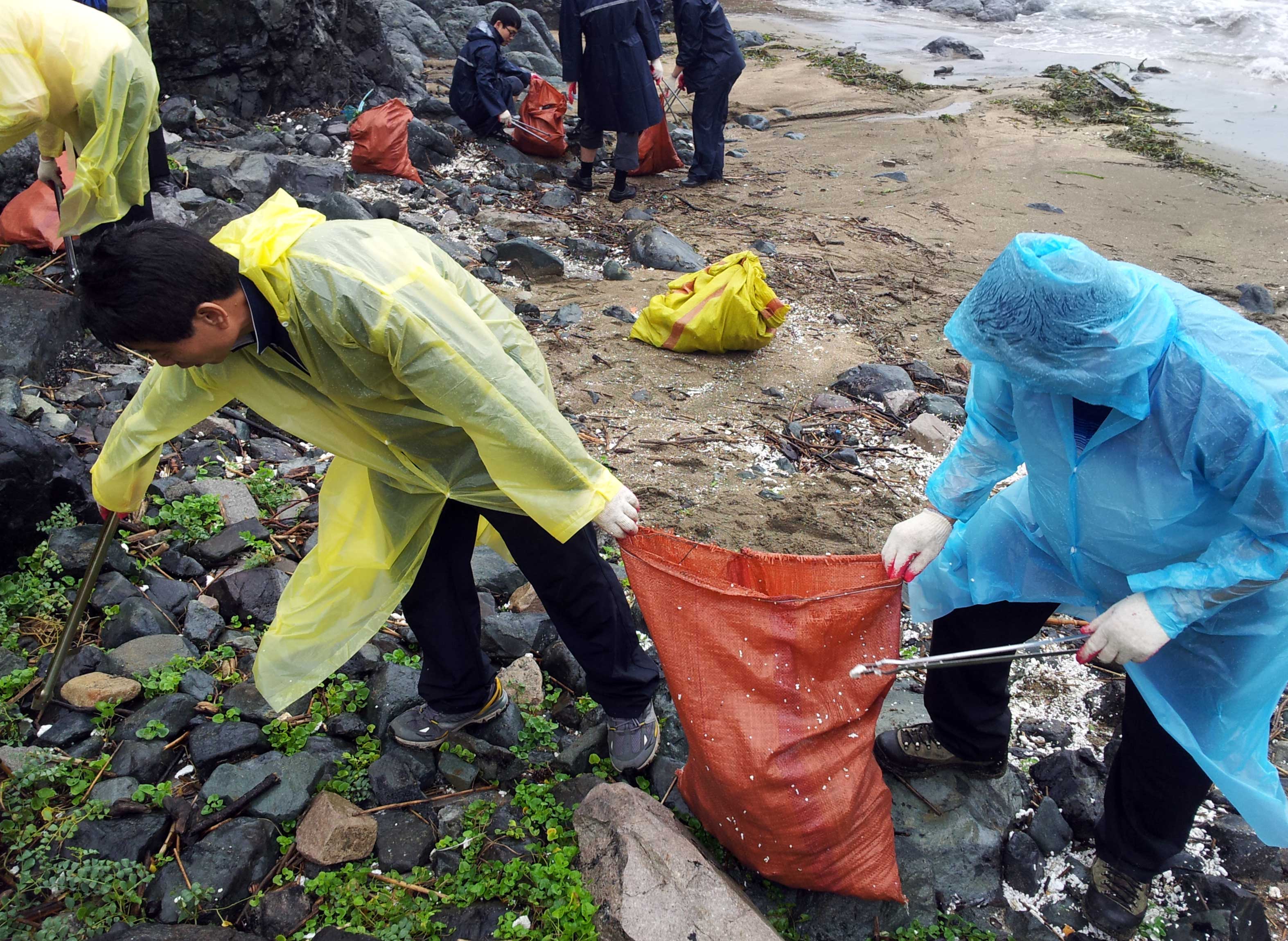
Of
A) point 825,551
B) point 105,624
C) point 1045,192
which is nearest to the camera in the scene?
point 105,624

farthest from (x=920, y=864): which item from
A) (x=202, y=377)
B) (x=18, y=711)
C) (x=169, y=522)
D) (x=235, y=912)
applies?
(x=169, y=522)

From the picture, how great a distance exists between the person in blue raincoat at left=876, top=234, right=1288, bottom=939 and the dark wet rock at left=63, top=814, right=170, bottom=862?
1.79 m

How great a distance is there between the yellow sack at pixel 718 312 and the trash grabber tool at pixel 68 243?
9.09 feet

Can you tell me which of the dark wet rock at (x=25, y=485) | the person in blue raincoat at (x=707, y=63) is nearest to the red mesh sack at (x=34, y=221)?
the dark wet rock at (x=25, y=485)

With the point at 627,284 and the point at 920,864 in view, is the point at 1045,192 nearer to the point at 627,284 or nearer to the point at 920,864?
the point at 627,284

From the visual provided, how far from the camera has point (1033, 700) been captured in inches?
107

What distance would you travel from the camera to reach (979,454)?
191 centimetres

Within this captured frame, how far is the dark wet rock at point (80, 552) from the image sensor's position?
2.80 metres

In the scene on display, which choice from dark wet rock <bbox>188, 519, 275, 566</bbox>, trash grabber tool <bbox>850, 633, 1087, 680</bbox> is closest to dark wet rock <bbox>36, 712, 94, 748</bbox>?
dark wet rock <bbox>188, 519, 275, 566</bbox>

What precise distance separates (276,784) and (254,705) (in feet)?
1.01

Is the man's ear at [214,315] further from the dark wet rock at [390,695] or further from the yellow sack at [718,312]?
the yellow sack at [718,312]

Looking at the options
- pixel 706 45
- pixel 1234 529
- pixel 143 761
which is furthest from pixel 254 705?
pixel 706 45

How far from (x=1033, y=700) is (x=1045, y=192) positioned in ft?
20.5

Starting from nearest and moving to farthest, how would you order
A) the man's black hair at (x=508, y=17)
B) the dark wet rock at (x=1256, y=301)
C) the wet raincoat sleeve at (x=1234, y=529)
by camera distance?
1. the wet raincoat sleeve at (x=1234, y=529)
2. the dark wet rock at (x=1256, y=301)
3. the man's black hair at (x=508, y=17)
